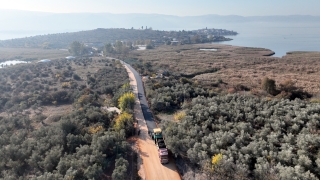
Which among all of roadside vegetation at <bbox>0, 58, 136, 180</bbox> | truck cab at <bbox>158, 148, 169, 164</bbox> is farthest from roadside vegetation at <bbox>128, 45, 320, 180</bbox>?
roadside vegetation at <bbox>0, 58, 136, 180</bbox>

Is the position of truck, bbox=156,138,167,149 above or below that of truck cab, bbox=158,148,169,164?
above

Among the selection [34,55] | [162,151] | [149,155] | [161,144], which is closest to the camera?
[162,151]

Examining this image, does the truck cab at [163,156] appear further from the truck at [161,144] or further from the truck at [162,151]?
the truck at [161,144]

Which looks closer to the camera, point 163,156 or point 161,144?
point 163,156

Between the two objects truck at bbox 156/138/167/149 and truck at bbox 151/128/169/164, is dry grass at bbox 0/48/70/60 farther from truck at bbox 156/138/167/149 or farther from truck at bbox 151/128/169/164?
truck at bbox 156/138/167/149

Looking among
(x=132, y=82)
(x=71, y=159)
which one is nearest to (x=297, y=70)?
(x=132, y=82)

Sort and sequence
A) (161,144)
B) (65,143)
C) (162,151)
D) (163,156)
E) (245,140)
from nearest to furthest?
(245,140) → (163,156) → (162,151) → (161,144) → (65,143)

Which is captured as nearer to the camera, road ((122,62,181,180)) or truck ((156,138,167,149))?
road ((122,62,181,180))

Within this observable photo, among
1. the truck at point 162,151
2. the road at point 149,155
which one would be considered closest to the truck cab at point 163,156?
the truck at point 162,151

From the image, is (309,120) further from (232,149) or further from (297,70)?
(297,70)

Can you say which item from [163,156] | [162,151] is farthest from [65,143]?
[163,156]

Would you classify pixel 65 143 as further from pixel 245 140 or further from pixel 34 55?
pixel 34 55
